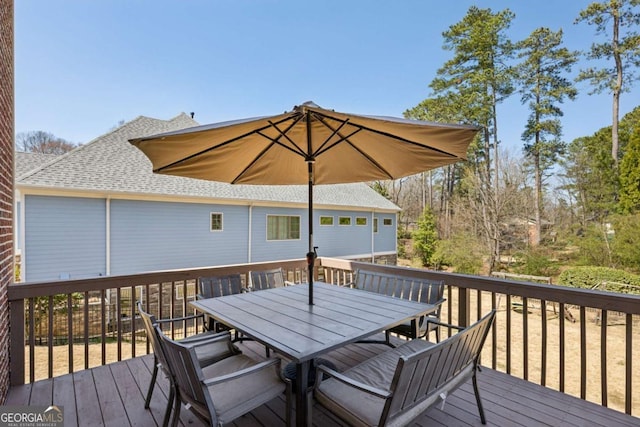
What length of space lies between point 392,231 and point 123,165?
12.4 metres

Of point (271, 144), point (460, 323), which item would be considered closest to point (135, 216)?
point (271, 144)

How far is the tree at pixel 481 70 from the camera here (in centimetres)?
1577

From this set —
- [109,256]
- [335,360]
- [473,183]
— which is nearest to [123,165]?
[109,256]

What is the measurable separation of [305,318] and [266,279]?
5.42ft

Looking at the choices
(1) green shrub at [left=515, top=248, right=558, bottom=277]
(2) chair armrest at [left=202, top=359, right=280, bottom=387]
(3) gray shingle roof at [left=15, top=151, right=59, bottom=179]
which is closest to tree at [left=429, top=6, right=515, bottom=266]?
(1) green shrub at [left=515, top=248, right=558, bottom=277]

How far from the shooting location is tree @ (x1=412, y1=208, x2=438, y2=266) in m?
17.5

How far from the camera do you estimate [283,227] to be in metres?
12.0

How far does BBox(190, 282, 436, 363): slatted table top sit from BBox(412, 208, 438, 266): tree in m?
15.5

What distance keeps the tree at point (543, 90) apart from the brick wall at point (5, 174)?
1778 centimetres

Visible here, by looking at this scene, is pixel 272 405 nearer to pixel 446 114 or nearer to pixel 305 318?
pixel 305 318

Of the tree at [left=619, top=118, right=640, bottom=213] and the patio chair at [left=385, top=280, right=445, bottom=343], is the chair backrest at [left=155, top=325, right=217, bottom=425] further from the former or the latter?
the tree at [left=619, top=118, right=640, bottom=213]

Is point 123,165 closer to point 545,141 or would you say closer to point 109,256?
point 109,256

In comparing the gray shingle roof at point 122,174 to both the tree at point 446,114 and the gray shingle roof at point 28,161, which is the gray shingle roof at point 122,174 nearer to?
the gray shingle roof at point 28,161

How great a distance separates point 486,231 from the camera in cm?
1394
